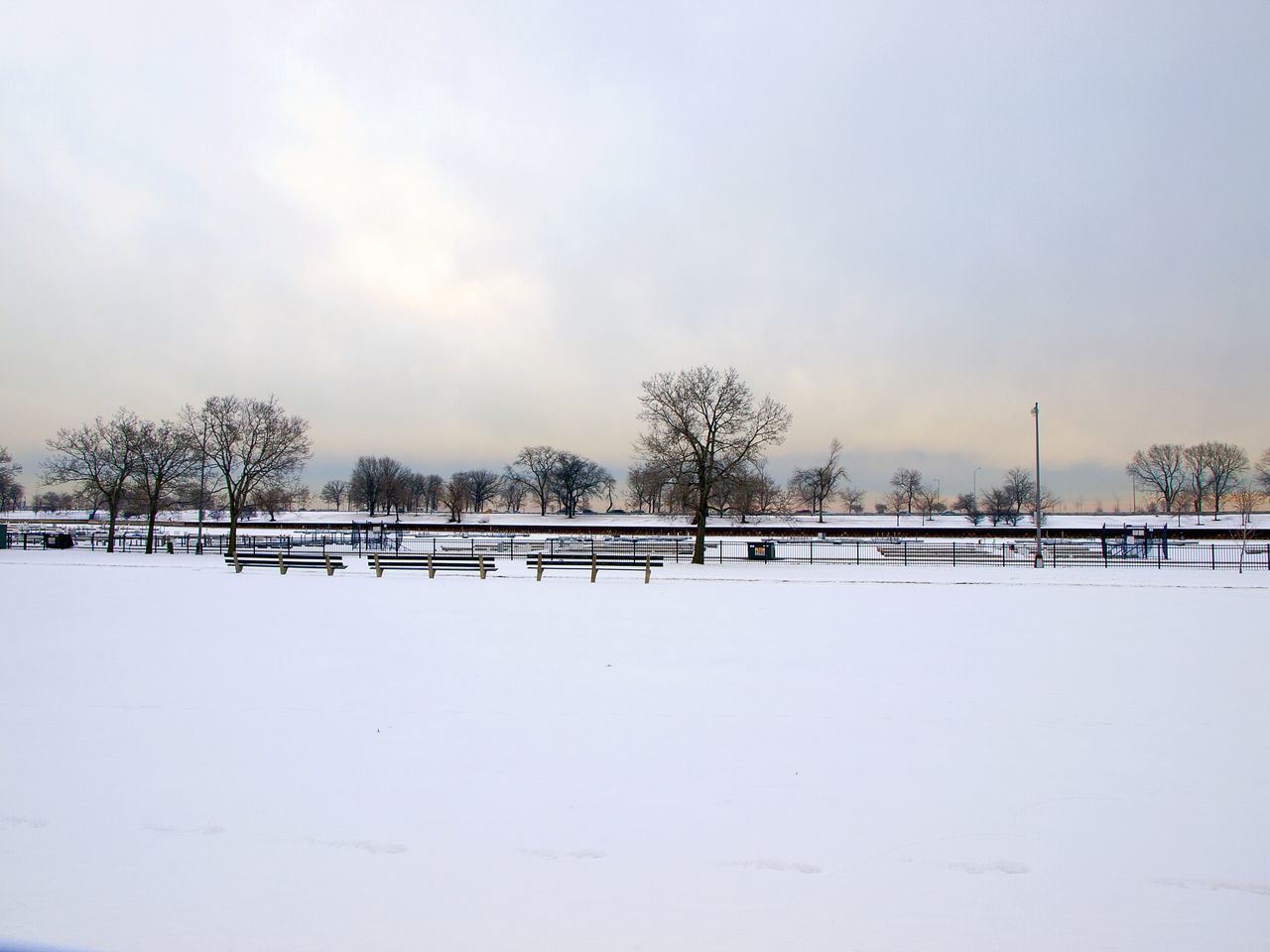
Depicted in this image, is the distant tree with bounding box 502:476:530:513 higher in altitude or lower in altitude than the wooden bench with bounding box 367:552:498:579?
higher

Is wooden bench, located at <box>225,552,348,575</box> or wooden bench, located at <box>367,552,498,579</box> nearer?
wooden bench, located at <box>367,552,498,579</box>

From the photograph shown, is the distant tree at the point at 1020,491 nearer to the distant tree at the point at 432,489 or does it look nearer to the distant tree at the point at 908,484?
the distant tree at the point at 908,484

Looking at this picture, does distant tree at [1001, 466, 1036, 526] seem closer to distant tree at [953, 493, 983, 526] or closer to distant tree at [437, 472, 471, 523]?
distant tree at [953, 493, 983, 526]

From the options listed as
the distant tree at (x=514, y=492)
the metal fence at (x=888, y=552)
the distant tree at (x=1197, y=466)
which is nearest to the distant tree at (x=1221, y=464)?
the distant tree at (x=1197, y=466)

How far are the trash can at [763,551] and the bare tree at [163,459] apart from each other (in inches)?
1330

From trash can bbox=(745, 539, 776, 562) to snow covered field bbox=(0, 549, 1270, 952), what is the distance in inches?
1007

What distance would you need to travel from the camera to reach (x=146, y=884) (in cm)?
441

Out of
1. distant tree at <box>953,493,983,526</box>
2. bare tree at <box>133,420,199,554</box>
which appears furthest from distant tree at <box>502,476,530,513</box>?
bare tree at <box>133,420,199,554</box>

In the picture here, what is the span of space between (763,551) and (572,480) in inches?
3495

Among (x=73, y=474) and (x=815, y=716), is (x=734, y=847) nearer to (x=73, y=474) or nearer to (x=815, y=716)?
(x=815, y=716)

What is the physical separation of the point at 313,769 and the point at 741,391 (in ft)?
111

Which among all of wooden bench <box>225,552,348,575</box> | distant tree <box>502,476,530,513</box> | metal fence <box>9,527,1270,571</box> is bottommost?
metal fence <box>9,527,1270,571</box>

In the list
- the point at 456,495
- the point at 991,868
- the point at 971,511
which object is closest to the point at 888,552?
the point at 991,868

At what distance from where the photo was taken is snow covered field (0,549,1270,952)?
412 cm
